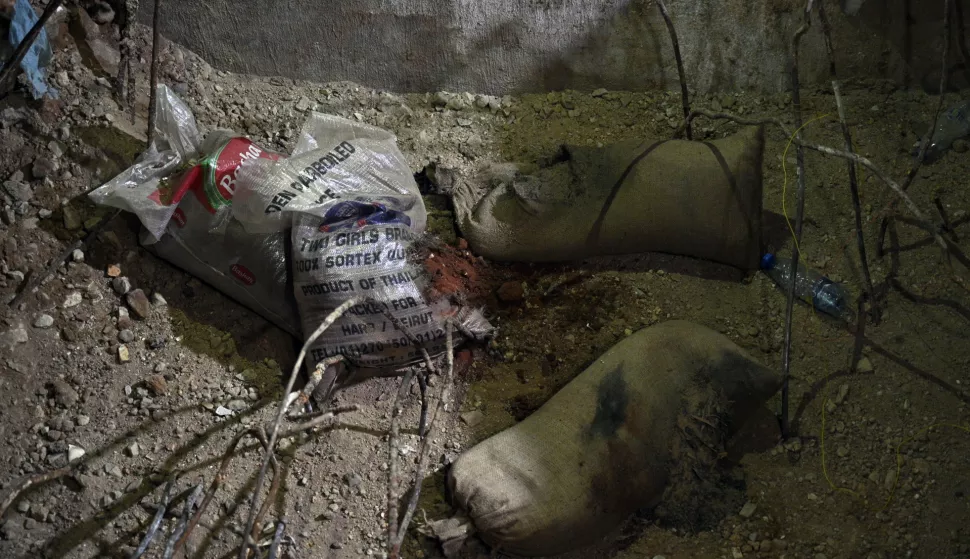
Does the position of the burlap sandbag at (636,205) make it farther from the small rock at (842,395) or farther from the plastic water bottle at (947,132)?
the plastic water bottle at (947,132)

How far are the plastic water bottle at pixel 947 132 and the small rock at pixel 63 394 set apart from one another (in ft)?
8.96

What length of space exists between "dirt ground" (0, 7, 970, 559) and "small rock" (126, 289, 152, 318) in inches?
1.1

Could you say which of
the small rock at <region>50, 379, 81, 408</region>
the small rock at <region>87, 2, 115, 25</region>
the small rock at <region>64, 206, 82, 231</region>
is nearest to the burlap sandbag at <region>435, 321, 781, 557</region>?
the small rock at <region>50, 379, 81, 408</region>

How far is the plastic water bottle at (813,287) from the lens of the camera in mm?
2234

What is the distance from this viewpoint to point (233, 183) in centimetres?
217

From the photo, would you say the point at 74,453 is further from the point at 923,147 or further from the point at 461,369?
the point at 923,147

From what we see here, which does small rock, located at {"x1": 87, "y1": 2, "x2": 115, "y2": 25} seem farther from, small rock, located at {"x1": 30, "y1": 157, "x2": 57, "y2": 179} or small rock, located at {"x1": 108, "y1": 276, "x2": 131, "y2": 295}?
small rock, located at {"x1": 108, "y1": 276, "x2": 131, "y2": 295}

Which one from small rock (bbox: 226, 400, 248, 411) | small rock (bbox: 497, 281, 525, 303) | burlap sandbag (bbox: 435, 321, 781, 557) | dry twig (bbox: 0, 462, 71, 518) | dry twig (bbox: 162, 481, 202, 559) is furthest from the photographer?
small rock (bbox: 497, 281, 525, 303)

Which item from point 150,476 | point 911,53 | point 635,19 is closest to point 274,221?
point 150,476

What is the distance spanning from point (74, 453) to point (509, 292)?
4.31ft

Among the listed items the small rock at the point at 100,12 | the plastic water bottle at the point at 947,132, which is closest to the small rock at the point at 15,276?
the small rock at the point at 100,12

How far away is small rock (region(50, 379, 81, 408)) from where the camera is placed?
204 centimetres

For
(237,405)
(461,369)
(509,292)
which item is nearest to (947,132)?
(509,292)

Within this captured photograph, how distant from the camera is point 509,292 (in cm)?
228
